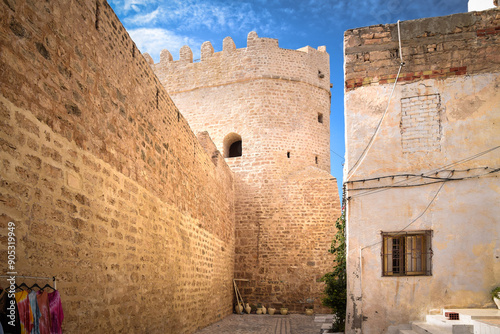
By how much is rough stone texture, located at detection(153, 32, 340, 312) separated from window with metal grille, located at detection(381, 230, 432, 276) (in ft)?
25.6

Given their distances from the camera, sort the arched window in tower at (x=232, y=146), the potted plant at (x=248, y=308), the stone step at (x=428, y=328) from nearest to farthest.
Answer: the stone step at (x=428, y=328) → the potted plant at (x=248, y=308) → the arched window in tower at (x=232, y=146)

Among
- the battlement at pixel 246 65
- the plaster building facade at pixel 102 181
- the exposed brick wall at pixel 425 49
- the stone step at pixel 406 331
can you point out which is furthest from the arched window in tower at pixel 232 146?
the stone step at pixel 406 331

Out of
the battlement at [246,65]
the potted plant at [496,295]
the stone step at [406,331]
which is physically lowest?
the stone step at [406,331]

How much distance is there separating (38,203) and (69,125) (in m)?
0.92

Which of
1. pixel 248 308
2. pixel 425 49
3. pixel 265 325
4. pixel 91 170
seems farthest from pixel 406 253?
pixel 248 308

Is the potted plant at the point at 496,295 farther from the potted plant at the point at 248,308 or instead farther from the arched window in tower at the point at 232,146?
the arched window in tower at the point at 232,146

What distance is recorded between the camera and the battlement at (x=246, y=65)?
1580cm

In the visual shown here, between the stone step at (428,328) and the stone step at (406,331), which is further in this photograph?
the stone step at (406,331)

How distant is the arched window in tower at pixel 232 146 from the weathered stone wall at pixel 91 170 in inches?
307

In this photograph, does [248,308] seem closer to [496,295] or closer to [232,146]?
[232,146]

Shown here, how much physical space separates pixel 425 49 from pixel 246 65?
10205 millimetres

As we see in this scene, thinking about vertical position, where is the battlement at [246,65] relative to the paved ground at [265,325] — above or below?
above

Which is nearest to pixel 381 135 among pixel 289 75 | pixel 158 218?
pixel 158 218

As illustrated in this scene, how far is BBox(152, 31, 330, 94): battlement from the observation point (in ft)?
51.8
